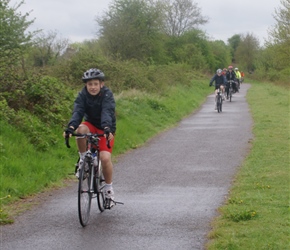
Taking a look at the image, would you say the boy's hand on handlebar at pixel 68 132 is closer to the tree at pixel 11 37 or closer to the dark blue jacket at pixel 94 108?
the dark blue jacket at pixel 94 108

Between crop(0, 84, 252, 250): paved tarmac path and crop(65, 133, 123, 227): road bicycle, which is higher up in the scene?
crop(65, 133, 123, 227): road bicycle

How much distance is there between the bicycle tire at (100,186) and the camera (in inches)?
298

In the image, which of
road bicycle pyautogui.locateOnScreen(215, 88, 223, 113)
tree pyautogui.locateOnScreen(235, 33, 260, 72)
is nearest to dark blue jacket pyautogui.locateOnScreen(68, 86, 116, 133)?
road bicycle pyautogui.locateOnScreen(215, 88, 223, 113)

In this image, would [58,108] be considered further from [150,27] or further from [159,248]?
[150,27]

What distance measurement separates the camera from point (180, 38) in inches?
3155

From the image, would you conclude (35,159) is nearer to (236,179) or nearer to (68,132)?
(68,132)

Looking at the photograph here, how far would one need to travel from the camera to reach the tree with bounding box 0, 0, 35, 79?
13.4 meters

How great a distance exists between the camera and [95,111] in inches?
296

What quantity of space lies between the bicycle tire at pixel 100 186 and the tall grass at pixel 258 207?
1686 millimetres

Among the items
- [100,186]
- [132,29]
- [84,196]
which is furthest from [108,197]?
[132,29]

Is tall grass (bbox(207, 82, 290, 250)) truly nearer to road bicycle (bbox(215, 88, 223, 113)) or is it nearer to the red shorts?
the red shorts

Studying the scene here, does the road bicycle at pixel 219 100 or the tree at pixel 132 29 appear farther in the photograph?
the tree at pixel 132 29

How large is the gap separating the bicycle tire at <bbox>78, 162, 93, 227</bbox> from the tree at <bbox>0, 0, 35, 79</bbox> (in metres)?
6.45

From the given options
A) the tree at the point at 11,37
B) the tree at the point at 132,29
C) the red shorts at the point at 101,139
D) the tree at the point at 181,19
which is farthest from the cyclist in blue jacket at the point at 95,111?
the tree at the point at 181,19
